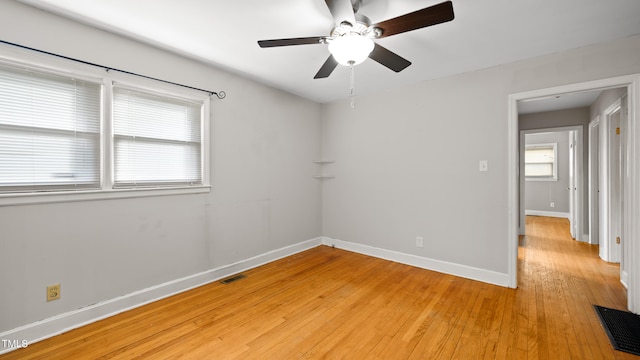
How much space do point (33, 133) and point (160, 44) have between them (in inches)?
50.5

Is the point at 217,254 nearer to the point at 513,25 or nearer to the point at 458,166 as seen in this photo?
the point at 458,166

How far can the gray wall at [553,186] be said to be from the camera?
736cm

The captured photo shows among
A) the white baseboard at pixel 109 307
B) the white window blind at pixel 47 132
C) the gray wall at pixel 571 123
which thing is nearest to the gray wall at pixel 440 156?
the white baseboard at pixel 109 307

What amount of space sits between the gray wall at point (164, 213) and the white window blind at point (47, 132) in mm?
207

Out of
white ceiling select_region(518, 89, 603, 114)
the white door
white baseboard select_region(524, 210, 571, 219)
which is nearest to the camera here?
the white door

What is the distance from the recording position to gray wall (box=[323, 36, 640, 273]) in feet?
9.27

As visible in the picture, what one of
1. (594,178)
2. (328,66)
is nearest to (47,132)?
(328,66)

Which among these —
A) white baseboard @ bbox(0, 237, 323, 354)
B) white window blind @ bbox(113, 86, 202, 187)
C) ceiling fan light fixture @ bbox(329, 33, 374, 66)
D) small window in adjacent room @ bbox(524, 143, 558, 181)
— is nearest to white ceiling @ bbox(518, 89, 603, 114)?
small window in adjacent room @ bbox(524, 143, 558, 181)

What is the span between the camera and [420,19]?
1.69 metres

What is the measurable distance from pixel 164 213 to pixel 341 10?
2.47 metres

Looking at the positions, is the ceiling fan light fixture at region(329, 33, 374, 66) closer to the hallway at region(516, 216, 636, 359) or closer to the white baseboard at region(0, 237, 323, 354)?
the hallway at region(516, 216, 636, 359)

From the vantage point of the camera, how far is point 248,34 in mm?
2381

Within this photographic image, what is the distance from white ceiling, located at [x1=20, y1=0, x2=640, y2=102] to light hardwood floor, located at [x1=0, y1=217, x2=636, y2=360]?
2487mm

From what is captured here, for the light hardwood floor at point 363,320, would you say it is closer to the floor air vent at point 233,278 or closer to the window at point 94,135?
the floor air vent at point 233,278
